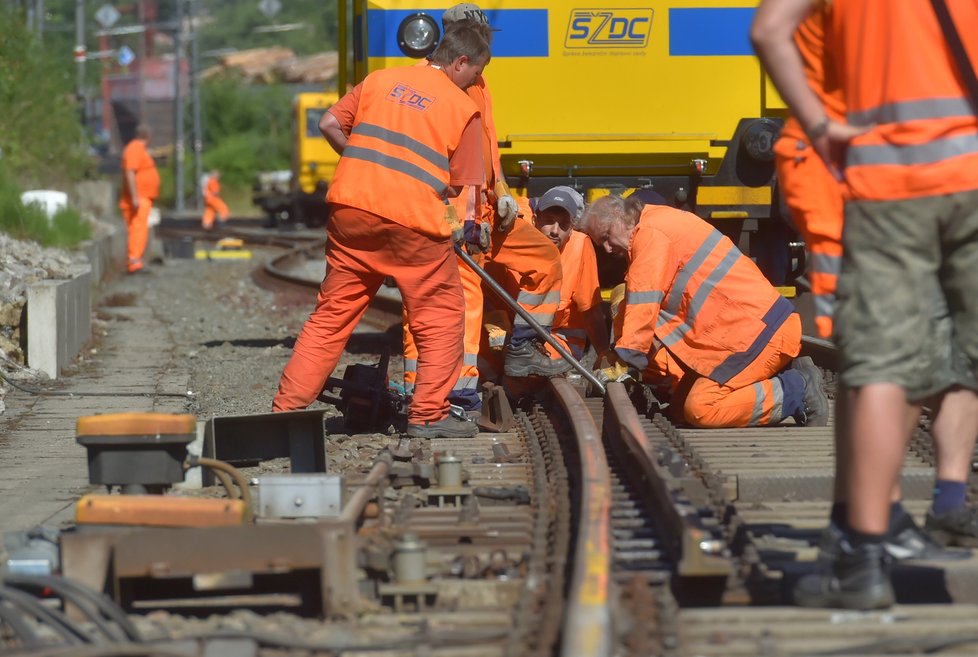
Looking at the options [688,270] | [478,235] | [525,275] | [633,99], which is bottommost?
[525,275]

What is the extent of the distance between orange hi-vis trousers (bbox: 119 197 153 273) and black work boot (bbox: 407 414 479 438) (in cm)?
1429

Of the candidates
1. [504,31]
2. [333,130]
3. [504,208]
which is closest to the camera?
[333,130]

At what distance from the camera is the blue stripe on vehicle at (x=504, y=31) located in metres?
9.55

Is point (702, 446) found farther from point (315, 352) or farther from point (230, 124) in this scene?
point (230, 124)

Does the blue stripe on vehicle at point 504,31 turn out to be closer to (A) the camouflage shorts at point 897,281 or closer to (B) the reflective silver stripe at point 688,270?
(B) the reflective silver stripe at point 688,270

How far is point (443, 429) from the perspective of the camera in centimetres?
699

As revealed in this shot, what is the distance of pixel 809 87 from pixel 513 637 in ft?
4.69

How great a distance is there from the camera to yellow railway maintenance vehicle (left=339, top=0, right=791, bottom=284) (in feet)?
31.7

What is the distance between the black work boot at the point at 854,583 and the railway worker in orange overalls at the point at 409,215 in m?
3.28

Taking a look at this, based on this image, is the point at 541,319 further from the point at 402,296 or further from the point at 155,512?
the point at 155,512

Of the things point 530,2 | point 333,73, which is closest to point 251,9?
point 333,73

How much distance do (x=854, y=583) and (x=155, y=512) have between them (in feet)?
5.84

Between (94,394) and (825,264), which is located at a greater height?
(825,264)

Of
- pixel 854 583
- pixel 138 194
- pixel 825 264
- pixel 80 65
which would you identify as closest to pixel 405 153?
pixel 825 264
